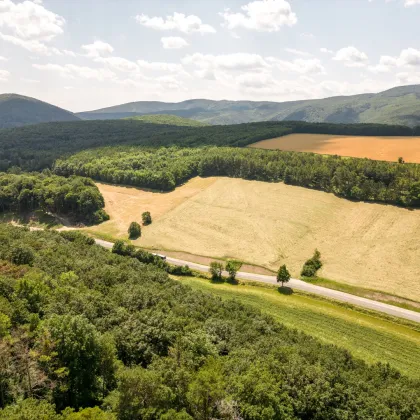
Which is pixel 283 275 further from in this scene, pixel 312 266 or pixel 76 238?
pixel 76 238

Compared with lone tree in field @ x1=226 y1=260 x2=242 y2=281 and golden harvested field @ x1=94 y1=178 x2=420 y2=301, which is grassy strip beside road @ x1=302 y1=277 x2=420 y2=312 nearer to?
golden harvested field @ x1=94 y1=178 x2=420 y2=301

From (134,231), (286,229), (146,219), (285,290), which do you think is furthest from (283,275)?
(146,219)

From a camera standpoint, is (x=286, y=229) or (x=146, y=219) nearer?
(x=286, y=229)

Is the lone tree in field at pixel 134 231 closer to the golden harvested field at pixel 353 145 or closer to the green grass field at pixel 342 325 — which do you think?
the green grass field at pixel 342 325

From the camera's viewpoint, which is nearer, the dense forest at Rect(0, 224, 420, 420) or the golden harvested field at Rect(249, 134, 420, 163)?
the dense forest at Rect(0, 224, 420, 420)

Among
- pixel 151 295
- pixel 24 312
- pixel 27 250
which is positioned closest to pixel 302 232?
pixel 151 295

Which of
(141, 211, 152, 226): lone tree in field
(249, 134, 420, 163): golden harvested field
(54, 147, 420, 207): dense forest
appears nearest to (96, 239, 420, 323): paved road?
(141, 211, 152, 226): lone tree in field
